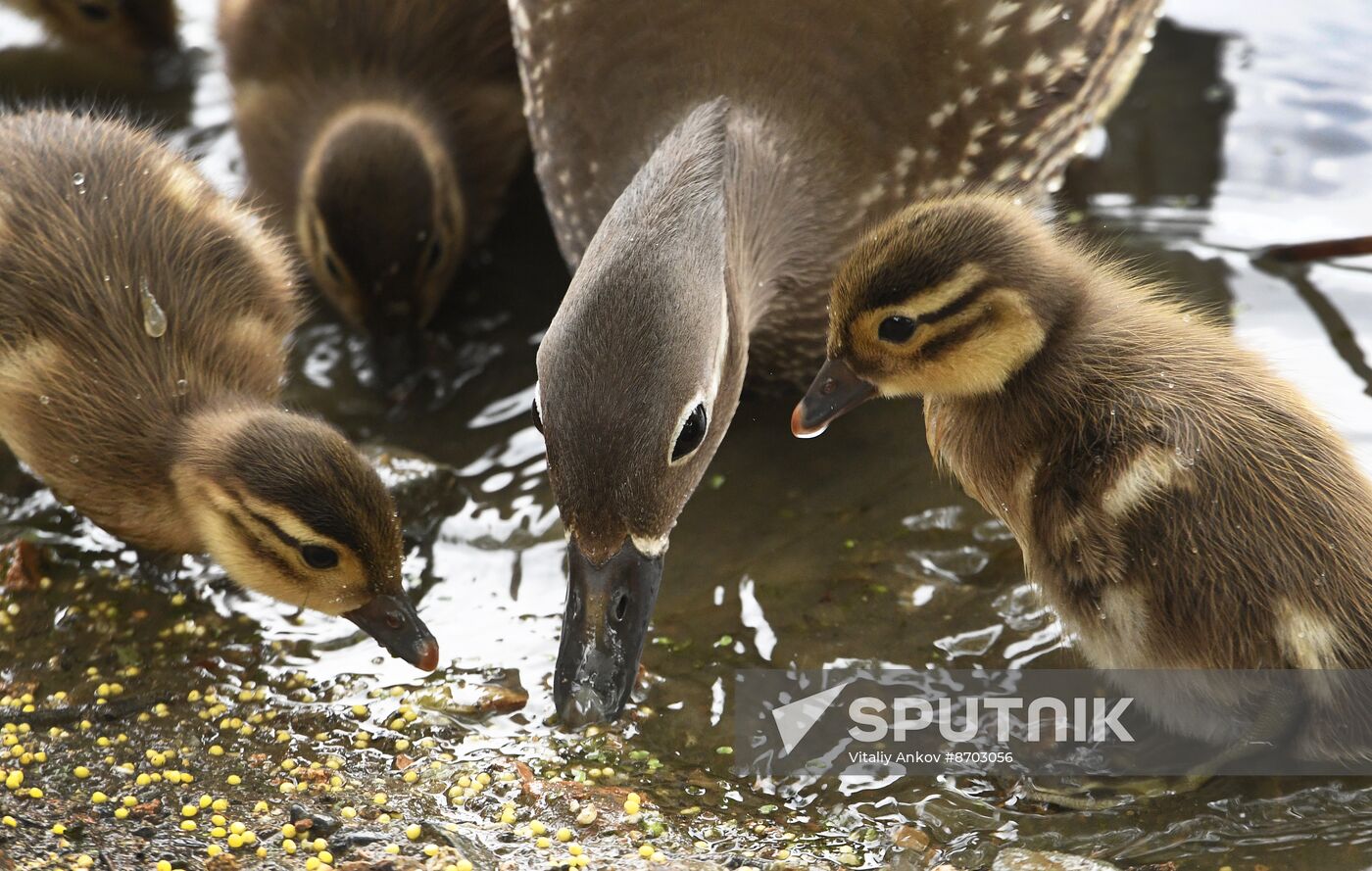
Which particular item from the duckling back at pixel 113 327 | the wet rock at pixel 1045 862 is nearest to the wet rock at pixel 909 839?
the wet rock at pixel 1045 862

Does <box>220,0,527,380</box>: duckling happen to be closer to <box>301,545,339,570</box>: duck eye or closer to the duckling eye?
the duckling eye

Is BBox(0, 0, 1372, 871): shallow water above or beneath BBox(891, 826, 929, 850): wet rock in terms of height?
above

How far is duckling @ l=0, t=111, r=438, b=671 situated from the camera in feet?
10.6

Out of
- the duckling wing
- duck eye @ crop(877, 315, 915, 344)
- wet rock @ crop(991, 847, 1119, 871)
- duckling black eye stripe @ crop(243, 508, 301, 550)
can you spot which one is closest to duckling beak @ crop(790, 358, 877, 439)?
duck eye @ crop(877, 315, 915, 344)

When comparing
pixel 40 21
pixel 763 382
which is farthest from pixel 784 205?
pixel 40 21

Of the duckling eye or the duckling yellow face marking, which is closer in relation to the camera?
the duckling yellow face marking

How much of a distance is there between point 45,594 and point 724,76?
1974 millimetres

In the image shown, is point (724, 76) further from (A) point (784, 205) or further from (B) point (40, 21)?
(B) point (40, 21)

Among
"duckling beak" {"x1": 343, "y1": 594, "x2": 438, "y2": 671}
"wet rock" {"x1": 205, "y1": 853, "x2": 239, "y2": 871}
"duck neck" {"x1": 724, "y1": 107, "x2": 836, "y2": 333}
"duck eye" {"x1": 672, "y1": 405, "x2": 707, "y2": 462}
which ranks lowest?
"wet rock" {"x1": 205, "y1": 853, "x2": 239, "y2": 871}

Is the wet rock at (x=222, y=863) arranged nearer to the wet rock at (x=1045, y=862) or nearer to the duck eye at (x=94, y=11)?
the wet rock at (x=1045, y=862)

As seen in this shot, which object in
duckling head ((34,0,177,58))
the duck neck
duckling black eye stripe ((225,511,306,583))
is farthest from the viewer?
duckling head ((34,0,177,58))

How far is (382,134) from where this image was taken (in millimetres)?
4387

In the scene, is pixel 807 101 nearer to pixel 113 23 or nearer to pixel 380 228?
pixel 380 228

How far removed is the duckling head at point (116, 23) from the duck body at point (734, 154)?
7.29 ft
